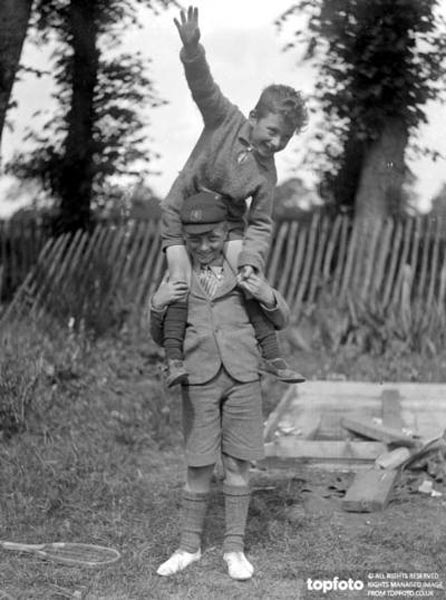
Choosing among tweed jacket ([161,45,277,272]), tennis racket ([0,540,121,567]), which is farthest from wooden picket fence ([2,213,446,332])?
tweed jacket ([161,45,277,272])

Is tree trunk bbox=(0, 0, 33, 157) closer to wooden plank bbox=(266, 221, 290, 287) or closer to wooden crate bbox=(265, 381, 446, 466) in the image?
wooden crate bbox=(265, 381, 446, 466)

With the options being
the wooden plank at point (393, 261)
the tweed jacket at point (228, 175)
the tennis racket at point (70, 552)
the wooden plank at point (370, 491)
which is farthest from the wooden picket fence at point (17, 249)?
the tweed jacket at point (228, 175)

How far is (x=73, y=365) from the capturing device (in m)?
7.25

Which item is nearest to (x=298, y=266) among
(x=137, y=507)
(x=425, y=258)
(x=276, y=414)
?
(x=425, y=258)

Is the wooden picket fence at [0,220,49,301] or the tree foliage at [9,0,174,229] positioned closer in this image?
the tree foliage at [9,0,174,229]

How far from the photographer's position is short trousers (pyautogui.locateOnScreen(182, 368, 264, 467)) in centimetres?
392

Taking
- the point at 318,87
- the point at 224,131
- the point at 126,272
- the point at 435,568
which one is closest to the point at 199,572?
the point at 435,568

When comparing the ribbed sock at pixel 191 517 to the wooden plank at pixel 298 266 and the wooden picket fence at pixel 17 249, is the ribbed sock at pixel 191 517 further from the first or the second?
the wooden plank at pixel 298 266

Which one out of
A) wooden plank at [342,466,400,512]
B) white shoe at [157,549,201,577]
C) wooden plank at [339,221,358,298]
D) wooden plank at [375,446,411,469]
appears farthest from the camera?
wooden plank at [339,221,358,298]

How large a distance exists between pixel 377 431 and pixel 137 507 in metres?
1.69

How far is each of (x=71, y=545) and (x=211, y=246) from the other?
143 centimetres

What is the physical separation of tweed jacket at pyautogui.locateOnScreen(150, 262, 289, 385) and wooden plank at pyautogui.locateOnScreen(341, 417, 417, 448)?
1914 millimetres

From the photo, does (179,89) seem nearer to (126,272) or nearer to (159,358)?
(159,358)

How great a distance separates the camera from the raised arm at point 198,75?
3725 mm
